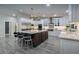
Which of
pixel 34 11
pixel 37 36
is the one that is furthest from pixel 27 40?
pixel 34 11

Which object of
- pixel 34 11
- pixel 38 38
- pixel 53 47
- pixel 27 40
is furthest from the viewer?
pixel 38 38

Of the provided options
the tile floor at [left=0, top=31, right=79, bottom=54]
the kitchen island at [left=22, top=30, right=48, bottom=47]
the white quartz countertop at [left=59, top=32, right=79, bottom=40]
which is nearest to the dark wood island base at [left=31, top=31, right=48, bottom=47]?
the kitchen island at [left=22, top=30, right=48, bottom=47]

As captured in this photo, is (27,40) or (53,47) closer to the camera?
(53,47)

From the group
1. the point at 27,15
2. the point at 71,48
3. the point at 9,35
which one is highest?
the point at 27,15

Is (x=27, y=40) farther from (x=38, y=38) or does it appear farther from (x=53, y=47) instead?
(x=38, y=38)

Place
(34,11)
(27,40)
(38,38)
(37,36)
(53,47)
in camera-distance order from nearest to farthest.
→ (34,11), (53,47), (27,40), (37,36), (38,38)

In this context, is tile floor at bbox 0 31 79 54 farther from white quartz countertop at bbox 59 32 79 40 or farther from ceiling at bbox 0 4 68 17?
ceiling at bbox 0 4 68 17

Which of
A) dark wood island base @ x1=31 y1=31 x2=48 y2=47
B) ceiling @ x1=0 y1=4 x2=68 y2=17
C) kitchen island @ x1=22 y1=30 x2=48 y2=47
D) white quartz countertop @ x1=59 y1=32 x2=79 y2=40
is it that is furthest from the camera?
dark wood island base @ x1=31 y1=31 x2=48 y2=47

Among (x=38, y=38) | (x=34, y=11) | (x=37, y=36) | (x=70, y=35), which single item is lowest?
(x=38, y=38)

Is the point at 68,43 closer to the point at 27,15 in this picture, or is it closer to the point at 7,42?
the point at 27,15

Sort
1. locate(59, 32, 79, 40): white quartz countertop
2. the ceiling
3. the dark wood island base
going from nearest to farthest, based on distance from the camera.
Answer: locate(59, 32, 79, 40): white quartz countertop, the ceiling, the dark wood island base
